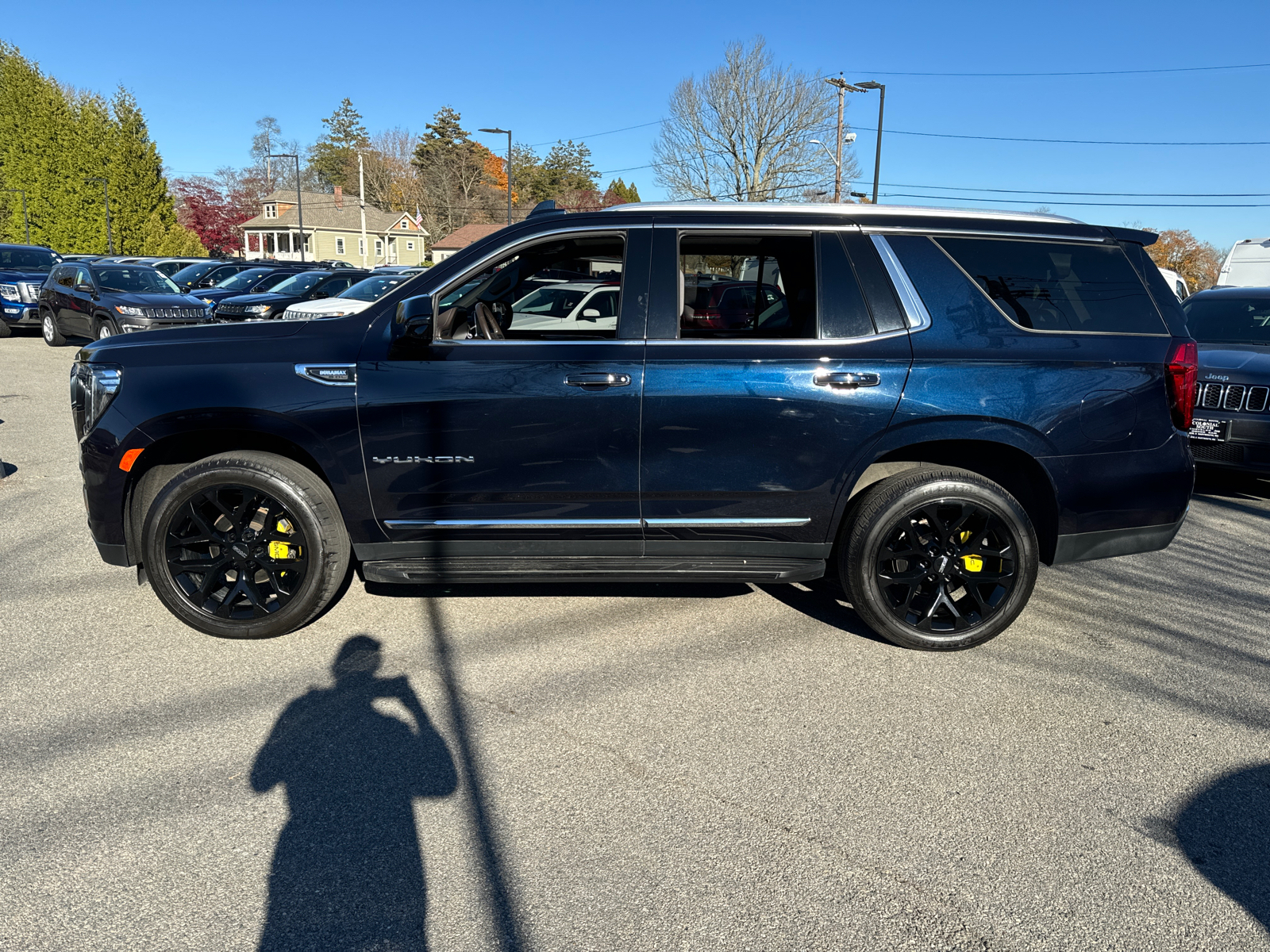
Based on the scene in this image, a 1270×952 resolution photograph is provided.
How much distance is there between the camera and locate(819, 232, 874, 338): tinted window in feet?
13.2

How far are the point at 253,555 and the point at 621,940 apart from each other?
105 inches

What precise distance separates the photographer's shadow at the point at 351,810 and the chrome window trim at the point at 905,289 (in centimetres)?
272

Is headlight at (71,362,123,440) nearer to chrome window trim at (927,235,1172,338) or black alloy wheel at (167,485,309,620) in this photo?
black alloy wheel at (167,485,309,620)

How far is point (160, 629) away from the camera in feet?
14.3

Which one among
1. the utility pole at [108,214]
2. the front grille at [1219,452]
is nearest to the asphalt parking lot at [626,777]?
the front grille at [1219,452]

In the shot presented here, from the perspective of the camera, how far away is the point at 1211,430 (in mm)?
7160

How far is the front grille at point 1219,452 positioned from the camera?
23.2 feet

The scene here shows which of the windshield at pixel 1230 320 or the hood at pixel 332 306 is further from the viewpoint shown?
the hood at pixel 332 306

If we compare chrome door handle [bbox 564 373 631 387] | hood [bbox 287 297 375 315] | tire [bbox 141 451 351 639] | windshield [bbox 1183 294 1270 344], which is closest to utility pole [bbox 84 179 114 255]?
hood [bbox 287 297 375 315]

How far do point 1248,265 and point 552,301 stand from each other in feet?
50.4

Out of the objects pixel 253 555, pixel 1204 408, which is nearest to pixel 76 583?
pixel 253 555

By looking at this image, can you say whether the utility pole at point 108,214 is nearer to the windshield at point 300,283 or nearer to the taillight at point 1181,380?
the windshield at point 300,283

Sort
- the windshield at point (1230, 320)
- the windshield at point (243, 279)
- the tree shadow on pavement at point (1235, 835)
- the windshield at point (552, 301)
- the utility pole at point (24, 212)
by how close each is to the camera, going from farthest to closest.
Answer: the utility pole at point (24, 212), the windshield at point (243, 279), the windshield at point (1230, 320), the windshield at point (552, 301), the tree shadow on pavement at point (1235, 835)

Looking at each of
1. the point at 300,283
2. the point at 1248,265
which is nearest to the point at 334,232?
the point at 300,283
